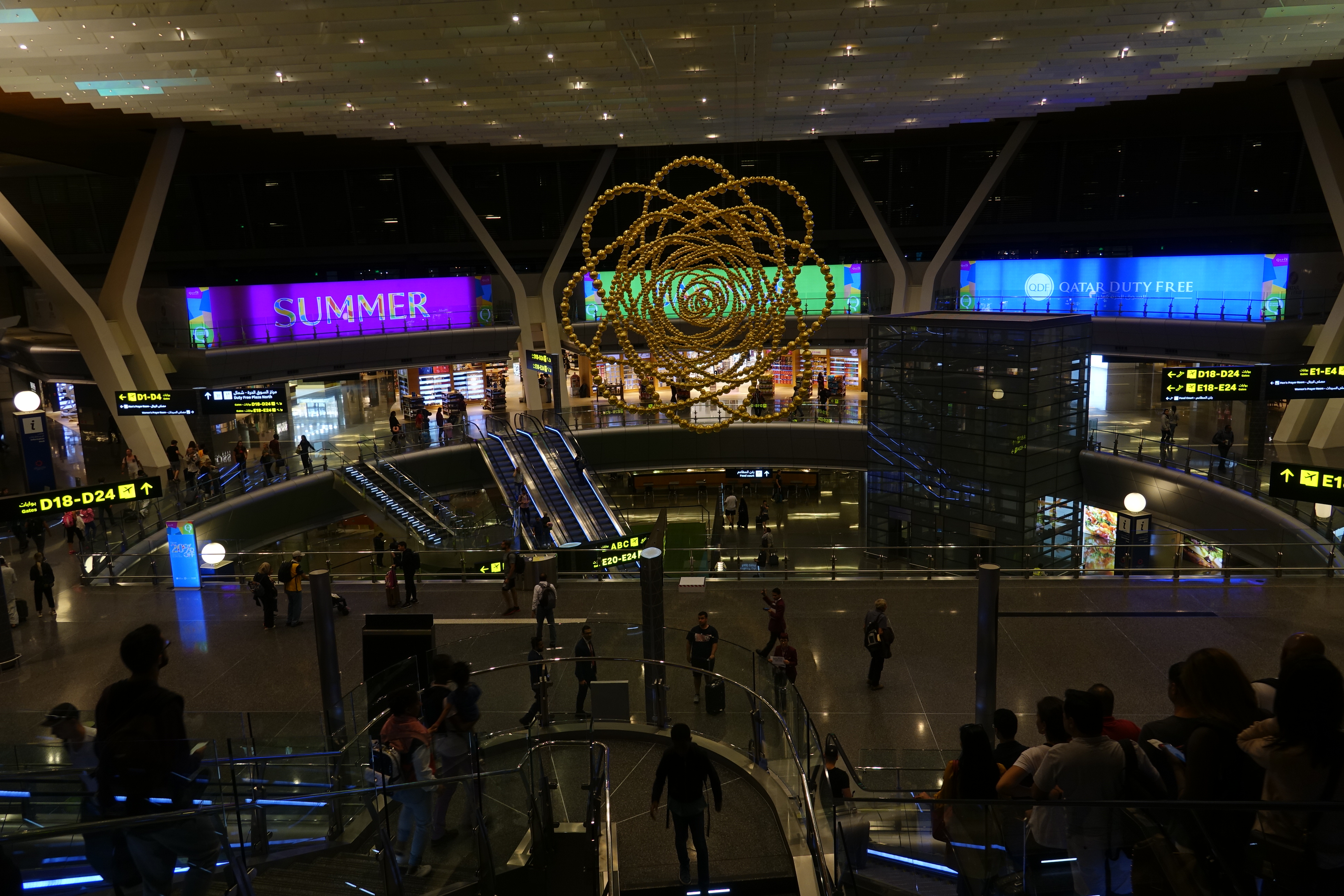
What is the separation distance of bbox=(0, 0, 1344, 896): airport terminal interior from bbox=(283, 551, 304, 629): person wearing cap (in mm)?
90

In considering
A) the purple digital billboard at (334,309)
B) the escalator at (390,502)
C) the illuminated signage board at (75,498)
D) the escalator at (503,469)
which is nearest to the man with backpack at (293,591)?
the illuminated signage board at (75,498)

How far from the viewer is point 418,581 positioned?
1570 cm

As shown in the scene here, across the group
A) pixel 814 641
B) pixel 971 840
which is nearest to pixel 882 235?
pixel 814 641

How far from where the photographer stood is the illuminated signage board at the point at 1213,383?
51.7 ft

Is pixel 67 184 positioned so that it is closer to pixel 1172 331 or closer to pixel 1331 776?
pixel 1172 331

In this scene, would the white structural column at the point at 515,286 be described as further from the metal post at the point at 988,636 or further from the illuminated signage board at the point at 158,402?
the metal post at the point at 988,636

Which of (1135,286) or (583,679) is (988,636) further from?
(1135,286)

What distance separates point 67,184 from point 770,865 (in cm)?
3849

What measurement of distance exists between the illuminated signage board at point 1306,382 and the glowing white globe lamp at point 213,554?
1785 cm

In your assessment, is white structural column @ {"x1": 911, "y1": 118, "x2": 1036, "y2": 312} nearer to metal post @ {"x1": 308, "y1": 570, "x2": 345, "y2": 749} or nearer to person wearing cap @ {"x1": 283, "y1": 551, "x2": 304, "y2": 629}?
person wearing cap @ {"x1": 283, "y1": 551, "x2": 304, "y2": 629}

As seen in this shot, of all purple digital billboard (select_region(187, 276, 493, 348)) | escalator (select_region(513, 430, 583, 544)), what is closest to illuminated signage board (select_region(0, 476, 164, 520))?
escalator (select_region(513, 430, 583, 544))

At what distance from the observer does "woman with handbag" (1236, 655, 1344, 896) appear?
3053 millimetres

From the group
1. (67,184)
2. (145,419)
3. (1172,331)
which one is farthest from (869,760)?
(67,184)

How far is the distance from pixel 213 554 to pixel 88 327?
458 inches
